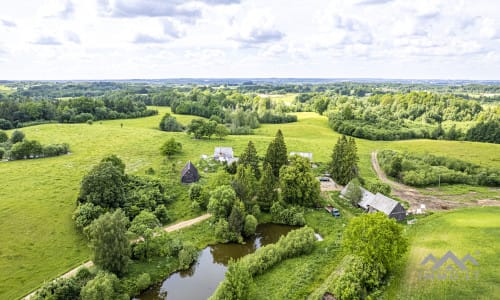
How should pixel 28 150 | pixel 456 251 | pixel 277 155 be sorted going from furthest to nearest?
pixel 28 150 → pixel 277 155 → pixel 456 251

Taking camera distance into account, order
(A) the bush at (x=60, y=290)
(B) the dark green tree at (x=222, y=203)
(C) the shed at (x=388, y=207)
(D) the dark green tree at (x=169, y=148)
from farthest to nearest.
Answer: (D) the dark green tree at (x=169, y=148) < (C) the shed at (x=388, y=207) < (B) the dark green tree at (x=222, y=203) < (A) the bush at (x=60, y=290)

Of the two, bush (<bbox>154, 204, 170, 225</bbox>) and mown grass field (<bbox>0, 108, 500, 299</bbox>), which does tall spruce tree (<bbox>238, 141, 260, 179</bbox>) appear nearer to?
mown grass field (<bbox>0, 108, 500, 299</bbox>)

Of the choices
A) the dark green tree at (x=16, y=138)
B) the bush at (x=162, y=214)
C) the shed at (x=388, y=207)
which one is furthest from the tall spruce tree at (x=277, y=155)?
the dark green tree at (x=16, y=138)

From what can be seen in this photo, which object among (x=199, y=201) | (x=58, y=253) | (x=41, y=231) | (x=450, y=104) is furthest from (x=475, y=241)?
(x=450, y=104)

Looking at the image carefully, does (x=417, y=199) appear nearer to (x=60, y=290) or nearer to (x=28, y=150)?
(x=60, y=290)

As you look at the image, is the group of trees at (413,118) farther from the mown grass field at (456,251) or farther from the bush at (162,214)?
the bush at (162,214)

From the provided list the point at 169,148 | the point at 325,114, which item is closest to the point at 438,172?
the point at 169,148
